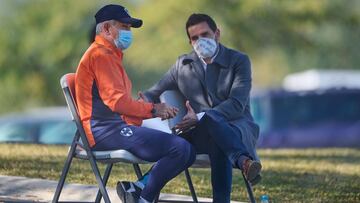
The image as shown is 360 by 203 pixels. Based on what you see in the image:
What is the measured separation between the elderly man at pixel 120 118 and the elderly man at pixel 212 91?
1.15 feet

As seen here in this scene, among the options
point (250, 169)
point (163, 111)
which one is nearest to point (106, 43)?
point (163, 111)

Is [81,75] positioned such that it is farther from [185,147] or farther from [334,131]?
[334,131]

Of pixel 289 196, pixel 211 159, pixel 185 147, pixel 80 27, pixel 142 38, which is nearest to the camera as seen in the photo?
pixel 185 147

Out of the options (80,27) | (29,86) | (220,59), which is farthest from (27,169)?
(29,86)

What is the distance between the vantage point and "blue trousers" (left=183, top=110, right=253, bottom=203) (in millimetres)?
6148

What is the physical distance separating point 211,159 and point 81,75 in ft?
2.96

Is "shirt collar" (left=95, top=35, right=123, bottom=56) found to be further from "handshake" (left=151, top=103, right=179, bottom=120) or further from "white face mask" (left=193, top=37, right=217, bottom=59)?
"white face mask" (left=193, top=37, right=217, bottom=59)

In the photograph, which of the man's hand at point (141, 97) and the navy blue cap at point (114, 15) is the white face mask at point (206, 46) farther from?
the navy blue cap at point (114, 15)

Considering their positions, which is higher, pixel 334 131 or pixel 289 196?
pixel 289 196

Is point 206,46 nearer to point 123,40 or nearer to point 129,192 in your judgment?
point 123,40

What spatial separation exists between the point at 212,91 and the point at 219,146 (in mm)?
586

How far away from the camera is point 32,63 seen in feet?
110

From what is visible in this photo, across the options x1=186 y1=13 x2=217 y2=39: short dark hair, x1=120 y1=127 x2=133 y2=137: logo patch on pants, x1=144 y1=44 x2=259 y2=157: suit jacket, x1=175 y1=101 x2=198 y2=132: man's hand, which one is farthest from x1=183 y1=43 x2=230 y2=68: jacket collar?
x1=120 y1=127 x2=133 y2=137: logo patch on pants

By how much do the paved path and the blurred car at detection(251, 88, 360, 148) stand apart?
15914mm
